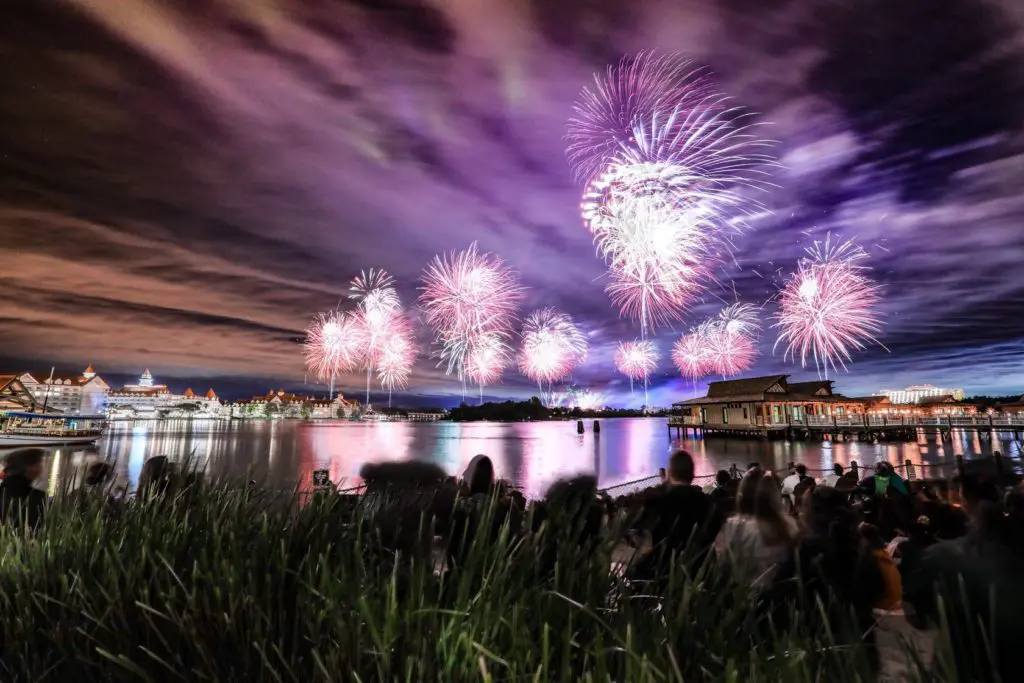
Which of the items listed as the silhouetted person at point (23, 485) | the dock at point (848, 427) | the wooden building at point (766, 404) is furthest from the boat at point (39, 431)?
the dock at point (848, 427)

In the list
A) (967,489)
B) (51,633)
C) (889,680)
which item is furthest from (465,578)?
(967,489)

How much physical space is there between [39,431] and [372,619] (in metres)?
91.9

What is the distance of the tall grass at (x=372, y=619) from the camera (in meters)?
1.92

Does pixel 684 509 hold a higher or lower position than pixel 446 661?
higher

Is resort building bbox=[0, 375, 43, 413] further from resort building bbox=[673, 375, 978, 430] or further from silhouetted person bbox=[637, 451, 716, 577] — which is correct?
resort building bbox=[673, 375, 978, 430]

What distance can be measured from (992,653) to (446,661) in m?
1.76

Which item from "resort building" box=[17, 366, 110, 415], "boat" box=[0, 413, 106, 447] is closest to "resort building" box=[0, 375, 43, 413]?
"boat" box=[0, 413, 106, 447]

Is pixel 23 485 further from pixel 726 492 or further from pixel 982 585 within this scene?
pixel 726 492

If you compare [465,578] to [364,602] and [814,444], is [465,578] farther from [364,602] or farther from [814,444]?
[814,444]

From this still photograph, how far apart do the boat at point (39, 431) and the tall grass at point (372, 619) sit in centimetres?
8558

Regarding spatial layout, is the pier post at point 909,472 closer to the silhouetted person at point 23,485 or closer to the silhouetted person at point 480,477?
the silhouetted person at point 480,477

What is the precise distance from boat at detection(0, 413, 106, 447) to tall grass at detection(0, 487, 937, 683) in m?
85.6

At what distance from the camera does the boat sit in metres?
65.6

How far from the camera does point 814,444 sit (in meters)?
69.2
